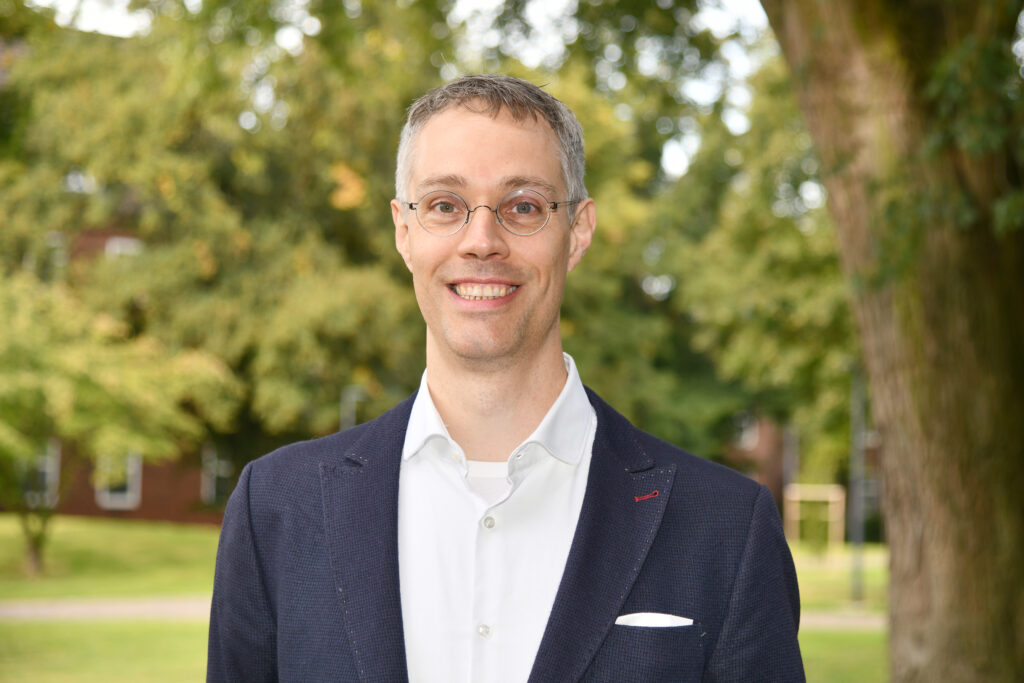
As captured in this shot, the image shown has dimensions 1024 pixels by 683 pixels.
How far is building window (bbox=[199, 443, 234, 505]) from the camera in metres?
35.1

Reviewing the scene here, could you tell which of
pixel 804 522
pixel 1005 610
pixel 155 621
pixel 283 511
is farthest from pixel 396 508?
pixel 804 522

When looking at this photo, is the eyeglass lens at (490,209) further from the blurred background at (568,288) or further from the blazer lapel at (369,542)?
the blurred background at (568,288)

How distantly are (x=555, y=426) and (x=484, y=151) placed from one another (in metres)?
0.58

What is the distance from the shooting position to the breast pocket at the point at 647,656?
236cm

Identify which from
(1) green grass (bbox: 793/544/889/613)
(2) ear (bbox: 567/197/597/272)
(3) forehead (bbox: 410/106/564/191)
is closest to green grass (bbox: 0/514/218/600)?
(1) green grass (bbox: 793/544/889/613)

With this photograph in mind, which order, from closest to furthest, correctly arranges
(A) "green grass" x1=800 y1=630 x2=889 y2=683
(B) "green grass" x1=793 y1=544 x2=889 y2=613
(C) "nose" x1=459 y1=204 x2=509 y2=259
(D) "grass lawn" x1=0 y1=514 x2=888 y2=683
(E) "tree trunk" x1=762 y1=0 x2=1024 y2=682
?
(C) "nose" x1=459 y1=204 x2=509 y2=259 < (E) "tree trunk" x1=762 y1=0 x2=1024 y2=682 < (D) "grass lawn" x1=0 y1=514 x2=888 y2=683 < (A) "green grass" x1=800 y1=630 x2=889 y2=683 < (B) "green grass" x1=793 y1=544 x2=889 y2=613

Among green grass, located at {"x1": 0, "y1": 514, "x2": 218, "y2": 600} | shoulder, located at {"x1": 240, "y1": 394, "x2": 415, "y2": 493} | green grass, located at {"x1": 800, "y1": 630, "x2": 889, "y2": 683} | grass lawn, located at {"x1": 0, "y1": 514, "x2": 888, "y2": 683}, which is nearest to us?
shoulder, located at {"x1": 240, "y1": 394, "x2": 415, "y2": 493}

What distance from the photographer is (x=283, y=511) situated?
2523 millimetres

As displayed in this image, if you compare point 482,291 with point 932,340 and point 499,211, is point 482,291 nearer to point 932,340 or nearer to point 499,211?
point 499,211

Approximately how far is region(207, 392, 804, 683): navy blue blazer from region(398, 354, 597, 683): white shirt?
0.07 m

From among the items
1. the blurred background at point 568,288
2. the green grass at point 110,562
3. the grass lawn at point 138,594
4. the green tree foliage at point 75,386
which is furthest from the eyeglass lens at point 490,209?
the green grass at point 110,562

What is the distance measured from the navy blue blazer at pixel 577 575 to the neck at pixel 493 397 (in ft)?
0.47

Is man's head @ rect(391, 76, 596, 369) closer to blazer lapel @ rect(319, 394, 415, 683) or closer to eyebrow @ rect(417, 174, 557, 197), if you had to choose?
eyebrow @ rect(417, 174, 557, 197)

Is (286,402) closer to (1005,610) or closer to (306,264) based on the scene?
(306,264)
